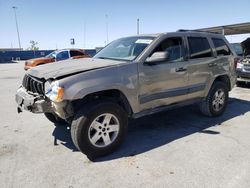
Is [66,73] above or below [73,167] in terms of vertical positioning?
above

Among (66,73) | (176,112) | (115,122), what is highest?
(66,73)

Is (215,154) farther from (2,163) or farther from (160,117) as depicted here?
(2,163)

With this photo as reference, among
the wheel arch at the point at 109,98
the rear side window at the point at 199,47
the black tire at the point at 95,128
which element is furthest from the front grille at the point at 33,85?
the rear side window at the point at 199,47

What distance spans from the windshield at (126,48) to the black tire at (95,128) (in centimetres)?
97

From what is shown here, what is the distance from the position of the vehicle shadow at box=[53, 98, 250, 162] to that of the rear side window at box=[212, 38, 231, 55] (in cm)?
149

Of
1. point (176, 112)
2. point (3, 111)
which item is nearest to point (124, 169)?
point (176, 112)

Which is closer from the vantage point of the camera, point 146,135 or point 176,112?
point 146,135

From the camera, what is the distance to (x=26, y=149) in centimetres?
396

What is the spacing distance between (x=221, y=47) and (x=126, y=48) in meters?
2.50

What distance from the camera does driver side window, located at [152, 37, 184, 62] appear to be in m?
4.40

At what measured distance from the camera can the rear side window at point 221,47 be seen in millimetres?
5496

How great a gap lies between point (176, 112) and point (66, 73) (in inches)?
134

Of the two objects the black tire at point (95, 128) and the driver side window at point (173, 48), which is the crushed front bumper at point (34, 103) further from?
the driver side window at point (173, 48)

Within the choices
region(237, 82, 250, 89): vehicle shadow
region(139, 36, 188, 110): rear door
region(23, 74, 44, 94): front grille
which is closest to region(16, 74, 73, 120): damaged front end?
region(23, 74, 44, 94): front grille
